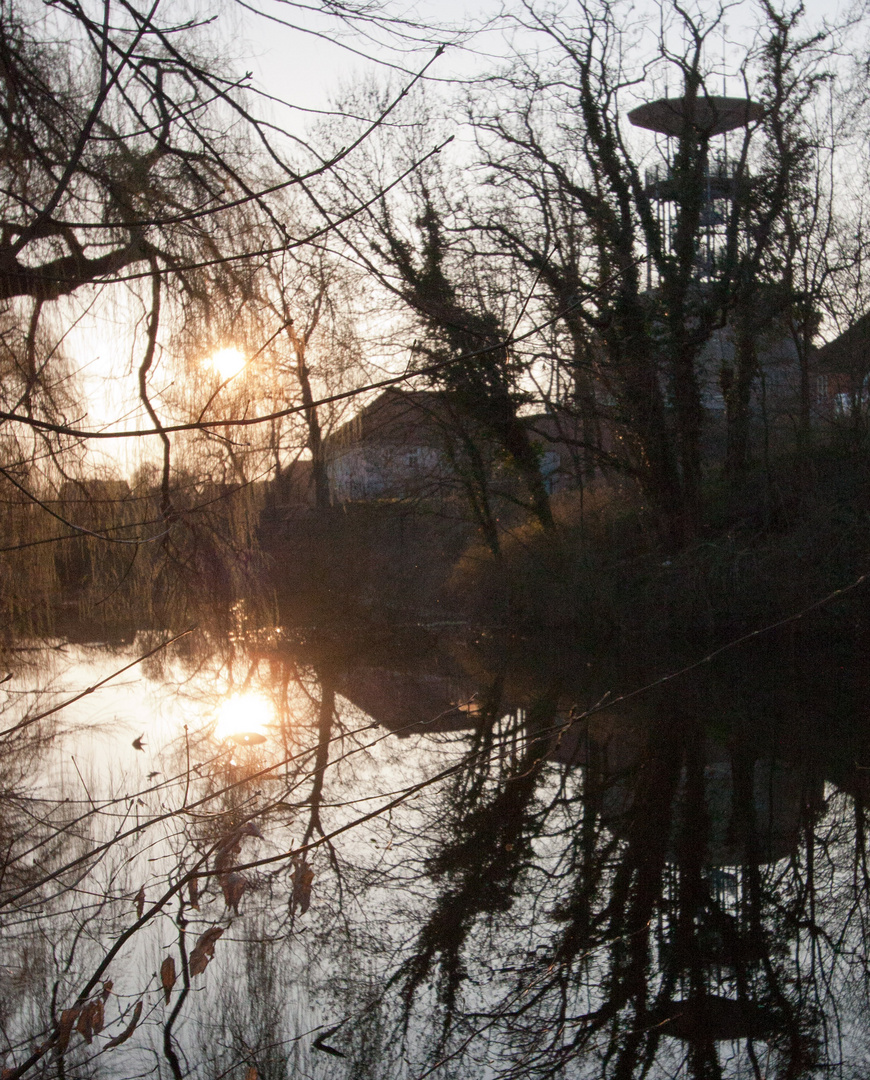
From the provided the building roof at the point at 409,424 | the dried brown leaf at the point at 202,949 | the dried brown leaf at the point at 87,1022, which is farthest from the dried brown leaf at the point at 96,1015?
the building roof at the point at 409,424

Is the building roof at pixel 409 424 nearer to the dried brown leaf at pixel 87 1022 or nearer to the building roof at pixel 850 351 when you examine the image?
the building roof at pixel 850 351

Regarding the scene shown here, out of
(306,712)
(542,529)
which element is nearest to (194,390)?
(306,712)

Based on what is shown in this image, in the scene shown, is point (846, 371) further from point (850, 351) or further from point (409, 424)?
point (409, 424)

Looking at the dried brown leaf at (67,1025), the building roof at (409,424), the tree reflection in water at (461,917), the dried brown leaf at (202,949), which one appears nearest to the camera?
the dried brown leaf at (67,1025)

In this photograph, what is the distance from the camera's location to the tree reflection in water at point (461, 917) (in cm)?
253

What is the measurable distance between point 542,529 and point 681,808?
9317 mm

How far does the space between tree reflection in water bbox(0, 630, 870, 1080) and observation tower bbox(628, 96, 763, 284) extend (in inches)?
315

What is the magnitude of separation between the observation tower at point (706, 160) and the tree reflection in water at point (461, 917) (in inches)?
315

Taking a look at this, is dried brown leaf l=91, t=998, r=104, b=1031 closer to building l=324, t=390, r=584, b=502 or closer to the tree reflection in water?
the tree reflection in water

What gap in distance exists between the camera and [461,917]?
3426 millimetres

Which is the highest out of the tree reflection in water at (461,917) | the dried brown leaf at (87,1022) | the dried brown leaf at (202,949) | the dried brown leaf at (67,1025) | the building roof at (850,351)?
the building roof at (850,351)

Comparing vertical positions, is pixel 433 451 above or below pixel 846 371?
below

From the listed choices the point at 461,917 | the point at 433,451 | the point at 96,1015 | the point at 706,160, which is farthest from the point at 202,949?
the point at 433,451

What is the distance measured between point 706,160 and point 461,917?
11.0 m
